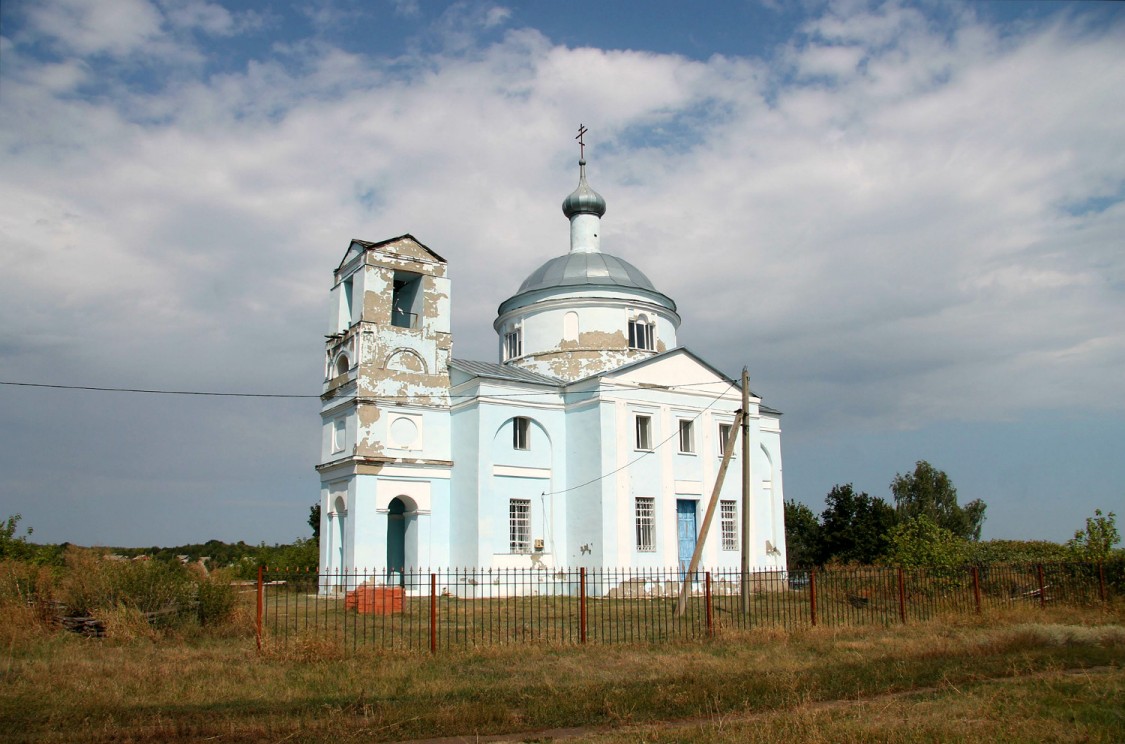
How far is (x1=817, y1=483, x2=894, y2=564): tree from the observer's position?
35500 mm

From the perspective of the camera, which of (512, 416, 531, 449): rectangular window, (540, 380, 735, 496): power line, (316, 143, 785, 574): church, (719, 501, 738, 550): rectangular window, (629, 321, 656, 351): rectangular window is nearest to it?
(316, 143, 785, 574): church

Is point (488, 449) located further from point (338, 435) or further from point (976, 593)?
point (976, 593)

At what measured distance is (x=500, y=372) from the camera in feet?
87.8

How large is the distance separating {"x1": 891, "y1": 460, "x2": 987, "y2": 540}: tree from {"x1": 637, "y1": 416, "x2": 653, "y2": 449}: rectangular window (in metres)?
28.9

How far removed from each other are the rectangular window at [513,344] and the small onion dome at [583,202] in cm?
559

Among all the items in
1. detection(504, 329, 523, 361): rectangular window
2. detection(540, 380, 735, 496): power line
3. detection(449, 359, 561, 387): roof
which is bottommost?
detection(540, 380, 735, 496): power line

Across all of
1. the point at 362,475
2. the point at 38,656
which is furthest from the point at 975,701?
the point at 362,475

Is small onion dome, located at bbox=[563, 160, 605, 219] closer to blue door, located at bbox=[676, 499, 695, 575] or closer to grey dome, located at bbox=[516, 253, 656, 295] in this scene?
grey dome, located at bbox=[516, 253, 656, 295]

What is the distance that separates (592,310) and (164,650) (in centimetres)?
1903

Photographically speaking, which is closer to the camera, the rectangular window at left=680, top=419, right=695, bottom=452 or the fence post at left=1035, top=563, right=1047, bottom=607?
the fence post at left=1035, top=563, right=1047, bottom=607

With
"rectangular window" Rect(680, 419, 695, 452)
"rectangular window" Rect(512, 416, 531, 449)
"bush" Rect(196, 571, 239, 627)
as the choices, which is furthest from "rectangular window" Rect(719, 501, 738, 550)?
"bush" Rect(196, 571, 239, 627)

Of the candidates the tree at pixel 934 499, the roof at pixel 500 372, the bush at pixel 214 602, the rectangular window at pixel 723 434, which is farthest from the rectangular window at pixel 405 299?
the tree at pixel 934 499

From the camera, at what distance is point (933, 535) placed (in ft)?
72.6

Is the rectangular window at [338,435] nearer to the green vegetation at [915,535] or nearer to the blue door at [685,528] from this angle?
the blue door at [685,528]
